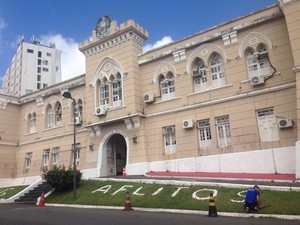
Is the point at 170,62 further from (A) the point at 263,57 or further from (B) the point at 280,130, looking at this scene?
(B) the point at 280,130

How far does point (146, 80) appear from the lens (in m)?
21.5

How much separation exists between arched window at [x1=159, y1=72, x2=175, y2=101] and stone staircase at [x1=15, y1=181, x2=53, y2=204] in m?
9.23

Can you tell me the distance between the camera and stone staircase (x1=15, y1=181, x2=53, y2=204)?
1889cm

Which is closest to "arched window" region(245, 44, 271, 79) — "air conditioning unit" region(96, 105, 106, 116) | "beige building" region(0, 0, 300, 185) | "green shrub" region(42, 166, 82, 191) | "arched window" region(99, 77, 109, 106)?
"beige building" region(0, 0, 300, 185)

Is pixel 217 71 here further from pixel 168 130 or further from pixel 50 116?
pixel 50 116

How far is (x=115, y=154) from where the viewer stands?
22.8m

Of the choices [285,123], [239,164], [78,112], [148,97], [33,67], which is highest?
[33,67]

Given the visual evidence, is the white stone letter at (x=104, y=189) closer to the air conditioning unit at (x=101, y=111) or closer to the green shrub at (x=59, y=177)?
the green shrub at (x=59, y=177)

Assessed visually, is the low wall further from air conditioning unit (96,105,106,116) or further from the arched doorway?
air conditioning unit (96,105,106,116)

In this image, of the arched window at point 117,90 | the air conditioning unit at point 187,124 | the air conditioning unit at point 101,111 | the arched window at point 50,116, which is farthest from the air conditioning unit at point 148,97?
the arched window at point 50,116

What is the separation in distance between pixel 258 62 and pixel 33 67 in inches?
2502

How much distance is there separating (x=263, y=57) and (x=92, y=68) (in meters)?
12.2

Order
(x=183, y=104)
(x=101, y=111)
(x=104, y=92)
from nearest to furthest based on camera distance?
(x=183, y=104)
(x=101, y=111)
(x=104, y=92)

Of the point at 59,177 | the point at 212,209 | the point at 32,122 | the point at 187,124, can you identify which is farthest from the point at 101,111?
the point at 212,209
